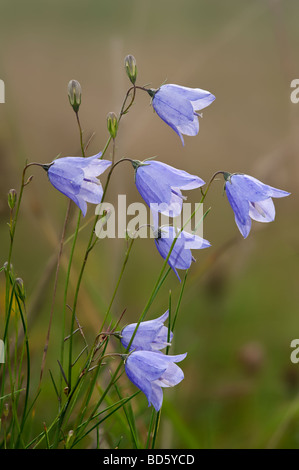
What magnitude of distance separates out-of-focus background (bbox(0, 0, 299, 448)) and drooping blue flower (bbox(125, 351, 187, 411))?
10.5 inches

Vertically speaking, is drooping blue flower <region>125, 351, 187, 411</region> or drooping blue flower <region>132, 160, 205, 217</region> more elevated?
drooping blue flower <region>132, 160, 205, 217</region>

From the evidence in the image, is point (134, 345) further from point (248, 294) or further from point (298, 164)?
point (248, 294)

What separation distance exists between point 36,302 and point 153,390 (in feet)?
1.12

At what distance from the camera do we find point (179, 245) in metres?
0.69

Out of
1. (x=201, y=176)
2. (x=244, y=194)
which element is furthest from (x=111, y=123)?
(x=201, y=176)

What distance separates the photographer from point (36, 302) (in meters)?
0.96

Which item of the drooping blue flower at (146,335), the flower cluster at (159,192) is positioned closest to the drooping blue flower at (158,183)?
the flower cluster at (159,192)

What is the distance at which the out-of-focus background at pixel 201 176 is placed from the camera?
4.04 ft

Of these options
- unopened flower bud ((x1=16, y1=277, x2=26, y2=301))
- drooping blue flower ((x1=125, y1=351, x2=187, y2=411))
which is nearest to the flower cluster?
drooping blue flower ((x1=125, y1=351, x2=187, y2=411))

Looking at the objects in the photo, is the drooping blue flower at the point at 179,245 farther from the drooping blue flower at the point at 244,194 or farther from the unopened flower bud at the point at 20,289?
the unopened flower bud at the point at 20,289

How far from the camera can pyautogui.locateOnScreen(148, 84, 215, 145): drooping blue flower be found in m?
0.68

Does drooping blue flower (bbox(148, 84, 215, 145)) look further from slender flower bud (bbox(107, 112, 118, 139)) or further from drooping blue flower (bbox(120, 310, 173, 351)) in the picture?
drooping blue flower (bbox(120, 310, 173, 351))

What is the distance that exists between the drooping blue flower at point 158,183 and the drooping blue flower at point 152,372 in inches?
5.7

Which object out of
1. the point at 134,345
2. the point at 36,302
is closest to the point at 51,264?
the point at 36,302
